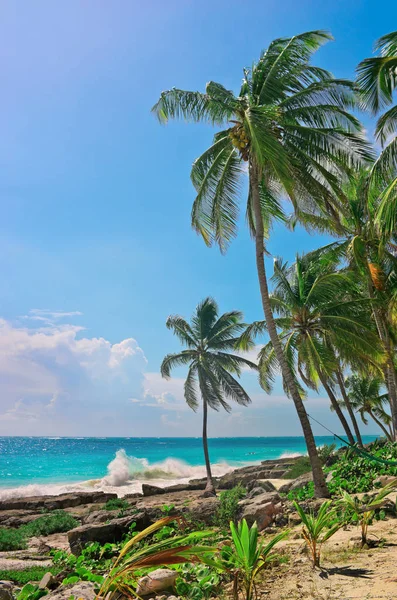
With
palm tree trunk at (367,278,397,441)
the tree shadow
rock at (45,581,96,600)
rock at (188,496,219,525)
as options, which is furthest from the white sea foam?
the tree shadow

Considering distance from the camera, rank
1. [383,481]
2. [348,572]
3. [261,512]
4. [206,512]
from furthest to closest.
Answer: [383,481]
[206,512]
[261,512]
[348,572]

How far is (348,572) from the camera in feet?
14.4

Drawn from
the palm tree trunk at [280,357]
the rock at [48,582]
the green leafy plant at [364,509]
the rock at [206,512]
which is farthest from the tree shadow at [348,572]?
the palm tree trunk at [280,357]

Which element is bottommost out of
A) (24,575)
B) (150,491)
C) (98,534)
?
(150,491)

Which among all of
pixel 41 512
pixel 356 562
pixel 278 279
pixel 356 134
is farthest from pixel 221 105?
pixel 41 512

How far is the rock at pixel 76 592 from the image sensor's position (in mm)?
4000

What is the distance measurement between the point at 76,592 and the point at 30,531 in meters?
9.99

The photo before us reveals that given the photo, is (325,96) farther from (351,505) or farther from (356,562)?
(356,562)

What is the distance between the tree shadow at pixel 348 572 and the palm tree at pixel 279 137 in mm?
7543

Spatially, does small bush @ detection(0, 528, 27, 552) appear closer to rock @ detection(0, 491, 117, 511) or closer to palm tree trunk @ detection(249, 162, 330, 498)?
palm tree trunk @ detection(249, 162, 330, 498)

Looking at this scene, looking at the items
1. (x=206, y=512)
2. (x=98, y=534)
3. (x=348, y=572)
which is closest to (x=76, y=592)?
(x=348, y=572)

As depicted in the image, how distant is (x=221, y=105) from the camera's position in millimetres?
12695

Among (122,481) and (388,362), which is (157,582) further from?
(122,481)

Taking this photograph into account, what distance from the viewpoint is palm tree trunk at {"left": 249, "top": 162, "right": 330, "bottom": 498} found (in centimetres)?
1117
